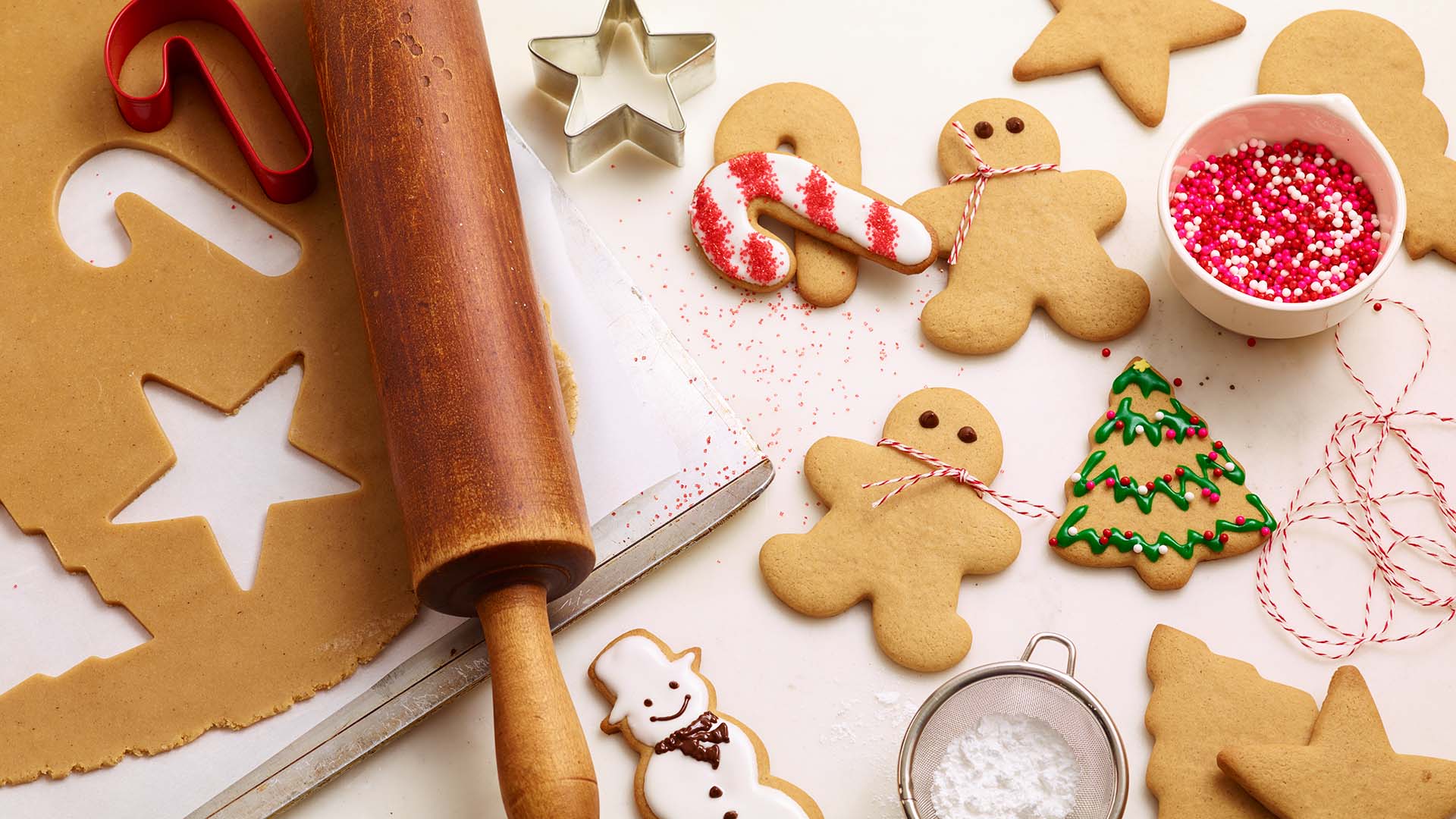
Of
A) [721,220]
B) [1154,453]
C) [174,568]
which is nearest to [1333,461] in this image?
[1154,453]

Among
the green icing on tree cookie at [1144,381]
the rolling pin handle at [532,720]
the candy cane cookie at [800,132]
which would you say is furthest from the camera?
the candy cane cookie at [800,132]

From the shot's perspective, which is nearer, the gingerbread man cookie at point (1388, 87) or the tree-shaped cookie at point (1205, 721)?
the tree-shaped cookie at point (1205, 721)

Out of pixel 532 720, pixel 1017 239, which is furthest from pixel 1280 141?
pixel 532 720

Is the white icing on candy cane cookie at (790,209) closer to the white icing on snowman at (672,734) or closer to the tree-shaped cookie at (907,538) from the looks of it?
the tree-shaped cookie at (907,538)

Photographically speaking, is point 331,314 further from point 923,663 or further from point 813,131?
point 923,663

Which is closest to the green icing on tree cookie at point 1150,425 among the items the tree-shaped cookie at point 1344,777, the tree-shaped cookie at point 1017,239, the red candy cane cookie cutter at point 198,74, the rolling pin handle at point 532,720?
the tree-shaped cookie at point 1017,239

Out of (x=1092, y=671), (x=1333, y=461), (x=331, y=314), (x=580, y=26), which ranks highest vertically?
(x=580, y=26)

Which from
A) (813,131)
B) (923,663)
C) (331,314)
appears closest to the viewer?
(923,663)
